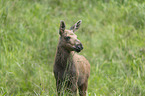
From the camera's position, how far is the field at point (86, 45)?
6.75 meters

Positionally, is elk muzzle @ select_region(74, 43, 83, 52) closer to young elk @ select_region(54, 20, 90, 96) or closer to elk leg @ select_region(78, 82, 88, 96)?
young elk @ select_region(54, 20, 90, 96)

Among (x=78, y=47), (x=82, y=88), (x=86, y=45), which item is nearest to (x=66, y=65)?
(x=78, y=47)

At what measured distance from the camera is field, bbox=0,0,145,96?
22.1 feet

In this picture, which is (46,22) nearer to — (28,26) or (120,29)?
(28,26)

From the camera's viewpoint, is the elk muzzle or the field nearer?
the elk muzzle

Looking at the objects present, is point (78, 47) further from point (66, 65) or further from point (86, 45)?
point (86, 45)

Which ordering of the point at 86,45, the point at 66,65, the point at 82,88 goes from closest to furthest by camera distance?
the point at 66,65, the point at 86,45, the point at 82,88

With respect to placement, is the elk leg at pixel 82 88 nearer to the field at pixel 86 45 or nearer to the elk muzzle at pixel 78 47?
the field at pixel 86 45

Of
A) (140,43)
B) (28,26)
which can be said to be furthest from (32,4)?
(140,43)

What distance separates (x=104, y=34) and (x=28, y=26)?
2906 millimetres

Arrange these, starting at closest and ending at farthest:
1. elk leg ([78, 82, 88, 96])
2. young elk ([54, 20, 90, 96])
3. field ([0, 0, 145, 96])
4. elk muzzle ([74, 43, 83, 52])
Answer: elk muzzle ([74, 43, 83, 52]) < young elk ([54, 20, 90, 96]) < elk leg ([78, 82, 88, 96]) < field ([0, 0, 145, 96])

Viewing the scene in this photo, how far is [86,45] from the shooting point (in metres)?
6.20

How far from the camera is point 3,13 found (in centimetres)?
794

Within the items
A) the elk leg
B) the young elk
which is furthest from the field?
the young elk
